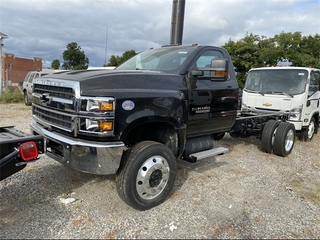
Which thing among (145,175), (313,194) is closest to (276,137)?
(313,194)

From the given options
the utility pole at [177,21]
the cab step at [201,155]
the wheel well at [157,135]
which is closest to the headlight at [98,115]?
the wheel well at [157,135]

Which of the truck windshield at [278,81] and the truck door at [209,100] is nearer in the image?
the truck door at [209,100]

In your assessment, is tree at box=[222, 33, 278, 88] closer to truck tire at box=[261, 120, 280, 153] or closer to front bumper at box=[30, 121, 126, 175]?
truck tire at box=[261, 120, 280, 153]

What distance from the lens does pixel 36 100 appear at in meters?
3.74

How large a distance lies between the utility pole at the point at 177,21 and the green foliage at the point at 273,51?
11.9 meters

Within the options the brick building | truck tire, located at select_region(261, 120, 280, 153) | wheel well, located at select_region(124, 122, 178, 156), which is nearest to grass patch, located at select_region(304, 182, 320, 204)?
truck tire, located at select_region(261, 120, 280, 153)

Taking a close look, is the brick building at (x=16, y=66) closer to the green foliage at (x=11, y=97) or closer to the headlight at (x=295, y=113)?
the green foliage at (x=11, y=97)

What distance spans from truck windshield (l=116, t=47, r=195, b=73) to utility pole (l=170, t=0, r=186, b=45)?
5105 millimetres

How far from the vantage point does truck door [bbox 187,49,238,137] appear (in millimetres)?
3969

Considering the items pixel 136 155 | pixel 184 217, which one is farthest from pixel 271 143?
pixel 136 155

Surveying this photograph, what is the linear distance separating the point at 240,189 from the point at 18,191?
325 centimetres

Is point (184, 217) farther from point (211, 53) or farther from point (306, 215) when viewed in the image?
point (211, 53)

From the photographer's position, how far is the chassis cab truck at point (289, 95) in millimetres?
7302

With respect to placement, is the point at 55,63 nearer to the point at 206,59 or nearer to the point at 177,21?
the point at 177,21
